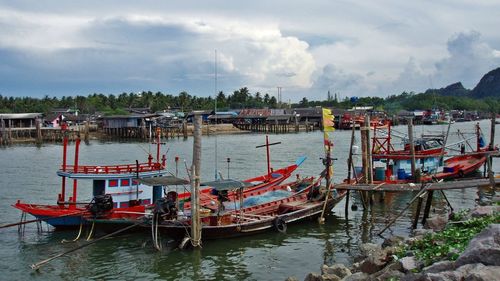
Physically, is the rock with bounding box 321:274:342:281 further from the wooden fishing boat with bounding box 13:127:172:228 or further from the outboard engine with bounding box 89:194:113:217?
the outboard engine with bounding box 89:194:113:217

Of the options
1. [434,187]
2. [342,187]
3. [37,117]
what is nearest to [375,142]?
A: [342,187]

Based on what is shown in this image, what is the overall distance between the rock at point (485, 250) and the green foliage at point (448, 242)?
4.12 ft

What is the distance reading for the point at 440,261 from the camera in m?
11.3

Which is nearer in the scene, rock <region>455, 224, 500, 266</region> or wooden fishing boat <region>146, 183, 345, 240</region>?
rock <region>455, 224, 500, 266</region>

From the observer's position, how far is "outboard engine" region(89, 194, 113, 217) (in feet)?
73.2

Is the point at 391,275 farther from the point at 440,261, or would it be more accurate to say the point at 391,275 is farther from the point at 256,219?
the point at 256,219

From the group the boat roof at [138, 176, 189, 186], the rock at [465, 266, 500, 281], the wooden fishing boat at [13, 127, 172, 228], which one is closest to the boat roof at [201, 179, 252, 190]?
the boat roof at [138, 176, 189, 186]

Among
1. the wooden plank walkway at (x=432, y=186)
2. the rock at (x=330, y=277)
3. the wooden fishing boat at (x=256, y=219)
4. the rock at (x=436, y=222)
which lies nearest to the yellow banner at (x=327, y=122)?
the wooden plank walkway at (x=432, y=186)

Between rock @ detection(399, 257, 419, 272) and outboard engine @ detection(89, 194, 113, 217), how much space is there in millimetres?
14117

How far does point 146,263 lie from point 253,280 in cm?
440

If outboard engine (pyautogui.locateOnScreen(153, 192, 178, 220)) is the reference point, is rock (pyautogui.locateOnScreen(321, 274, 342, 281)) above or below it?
below

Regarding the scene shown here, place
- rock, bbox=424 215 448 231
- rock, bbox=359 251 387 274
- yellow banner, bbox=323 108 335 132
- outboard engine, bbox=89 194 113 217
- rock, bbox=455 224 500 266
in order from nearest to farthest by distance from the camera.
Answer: rock, bbox=455 224 500 266, rock, bbox=359 251 387 274, rock, bbox=424 215 448 231, outboard engine, bbox=89 194 113 217, yellow banner, bbox=323 108 335 132

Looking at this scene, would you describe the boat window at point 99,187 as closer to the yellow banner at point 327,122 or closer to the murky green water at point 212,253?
the murky green water at point 212,253

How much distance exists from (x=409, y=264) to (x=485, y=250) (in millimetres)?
2564
